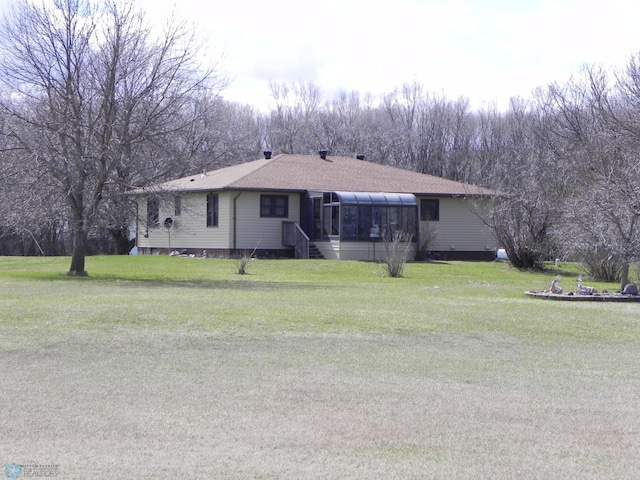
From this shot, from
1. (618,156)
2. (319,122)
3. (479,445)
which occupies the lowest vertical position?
(479,445)

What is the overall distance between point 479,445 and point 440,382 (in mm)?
3501

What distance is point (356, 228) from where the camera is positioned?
40844mm

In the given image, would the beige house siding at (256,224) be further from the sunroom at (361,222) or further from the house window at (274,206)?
the sunroom at (361,222)

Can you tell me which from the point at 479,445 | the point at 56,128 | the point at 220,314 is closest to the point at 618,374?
the point at 479,445

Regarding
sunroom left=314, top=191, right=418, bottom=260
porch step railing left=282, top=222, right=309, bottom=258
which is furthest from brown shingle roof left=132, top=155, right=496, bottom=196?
porch step railing left=282, top=222, right=309, bottom=258

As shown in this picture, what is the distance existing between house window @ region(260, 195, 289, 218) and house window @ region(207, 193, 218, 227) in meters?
2.13

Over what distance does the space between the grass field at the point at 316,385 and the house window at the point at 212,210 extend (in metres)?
19.3

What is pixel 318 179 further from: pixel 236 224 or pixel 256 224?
pixel 236 224

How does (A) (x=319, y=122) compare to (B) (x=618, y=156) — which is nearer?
(B) (x=618, y=156)

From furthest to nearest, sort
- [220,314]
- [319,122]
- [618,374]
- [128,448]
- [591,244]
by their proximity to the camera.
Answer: [319,122] < [591,244] < [220,314] < [618,374] < [128,448]

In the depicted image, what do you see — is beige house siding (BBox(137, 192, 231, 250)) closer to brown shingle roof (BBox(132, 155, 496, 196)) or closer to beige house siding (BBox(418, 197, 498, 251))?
brown shingle roof (BBox(132, 155, 496, 196))

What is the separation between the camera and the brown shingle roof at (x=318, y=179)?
1674 inches

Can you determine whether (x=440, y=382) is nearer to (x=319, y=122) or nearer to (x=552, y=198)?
(x=552, y=198)

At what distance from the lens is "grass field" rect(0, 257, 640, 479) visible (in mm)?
8062
